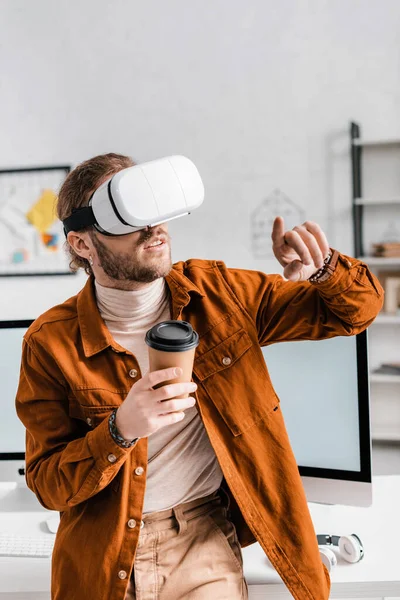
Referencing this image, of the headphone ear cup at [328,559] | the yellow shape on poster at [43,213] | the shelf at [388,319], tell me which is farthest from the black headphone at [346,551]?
the yellow shape on poster at [43,213]

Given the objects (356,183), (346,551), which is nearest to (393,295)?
(356,183)

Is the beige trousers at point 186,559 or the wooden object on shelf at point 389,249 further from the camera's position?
the wooden object on shelf at point 389,249

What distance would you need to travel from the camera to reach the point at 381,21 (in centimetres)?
401

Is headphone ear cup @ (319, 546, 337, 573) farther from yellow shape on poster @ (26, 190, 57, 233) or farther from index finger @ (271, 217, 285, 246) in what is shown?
yellow shape on poster @ (26, 190, 57, 233)

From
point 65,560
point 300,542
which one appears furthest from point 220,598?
point 65,560

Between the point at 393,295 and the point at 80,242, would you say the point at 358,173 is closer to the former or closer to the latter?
the point at 393,295

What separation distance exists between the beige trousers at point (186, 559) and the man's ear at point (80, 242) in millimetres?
566

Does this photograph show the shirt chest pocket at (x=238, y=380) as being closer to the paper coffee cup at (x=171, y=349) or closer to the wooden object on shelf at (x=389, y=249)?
the paper coffee cup at (x=171, y=349)

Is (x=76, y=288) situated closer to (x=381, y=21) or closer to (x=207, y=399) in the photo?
(x=381, y=21)

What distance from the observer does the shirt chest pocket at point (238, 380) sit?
1.26 meters

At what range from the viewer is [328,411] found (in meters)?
1.48

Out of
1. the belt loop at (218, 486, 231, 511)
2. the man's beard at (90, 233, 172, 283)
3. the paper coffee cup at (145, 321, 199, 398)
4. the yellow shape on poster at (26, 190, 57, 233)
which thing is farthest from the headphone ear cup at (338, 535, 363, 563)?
the yellow shape on poster at (26, 190, 57, 233)

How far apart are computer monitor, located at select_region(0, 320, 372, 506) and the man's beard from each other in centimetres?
42

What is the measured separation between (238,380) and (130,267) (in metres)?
0.32
